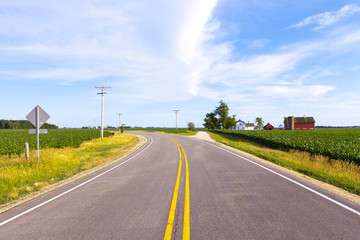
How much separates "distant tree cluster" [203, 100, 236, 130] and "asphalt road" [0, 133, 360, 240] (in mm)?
84588

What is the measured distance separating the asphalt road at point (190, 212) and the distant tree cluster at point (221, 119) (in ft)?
278

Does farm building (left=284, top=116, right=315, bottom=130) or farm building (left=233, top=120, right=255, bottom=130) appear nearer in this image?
farm building (left=284, top=116, right=315, bottom=130)

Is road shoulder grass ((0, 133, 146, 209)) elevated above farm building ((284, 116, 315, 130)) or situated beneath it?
situated beneath

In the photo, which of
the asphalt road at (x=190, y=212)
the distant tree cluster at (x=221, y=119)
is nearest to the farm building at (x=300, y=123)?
the distant tree cluster at (x=221, y=119)

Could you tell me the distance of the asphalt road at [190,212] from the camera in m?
3.84

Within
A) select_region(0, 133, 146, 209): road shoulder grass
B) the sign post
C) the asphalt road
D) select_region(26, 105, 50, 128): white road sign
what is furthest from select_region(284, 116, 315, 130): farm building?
the sign post

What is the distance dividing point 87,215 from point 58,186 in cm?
367

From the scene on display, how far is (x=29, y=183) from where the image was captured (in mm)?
7801

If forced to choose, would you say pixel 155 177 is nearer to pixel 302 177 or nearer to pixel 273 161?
pixel 302 177

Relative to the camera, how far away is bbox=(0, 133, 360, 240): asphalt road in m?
3.84

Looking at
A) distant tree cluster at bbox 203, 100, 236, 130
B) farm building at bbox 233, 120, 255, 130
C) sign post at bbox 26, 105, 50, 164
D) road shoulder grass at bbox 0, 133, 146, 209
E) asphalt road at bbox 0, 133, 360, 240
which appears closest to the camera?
asphalt road at bbox 0, 133, 360, 240

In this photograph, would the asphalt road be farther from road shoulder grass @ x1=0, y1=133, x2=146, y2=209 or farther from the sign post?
the sign post

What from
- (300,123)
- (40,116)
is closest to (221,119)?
(300,123)

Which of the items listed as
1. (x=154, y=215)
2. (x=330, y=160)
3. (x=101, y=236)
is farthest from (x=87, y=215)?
(x=330, y=160)
